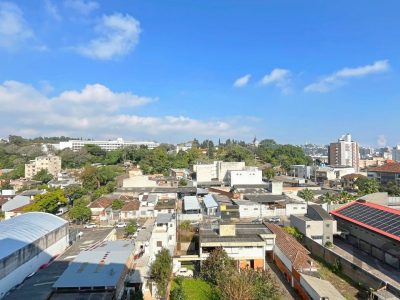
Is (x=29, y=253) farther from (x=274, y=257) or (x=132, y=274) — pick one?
(x=274, y=257)

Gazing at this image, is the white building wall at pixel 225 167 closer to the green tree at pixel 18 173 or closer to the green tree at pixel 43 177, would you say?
the green tree at pixel 43 177

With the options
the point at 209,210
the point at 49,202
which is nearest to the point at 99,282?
the point at 209,210

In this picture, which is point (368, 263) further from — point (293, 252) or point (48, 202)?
point (48, 202)

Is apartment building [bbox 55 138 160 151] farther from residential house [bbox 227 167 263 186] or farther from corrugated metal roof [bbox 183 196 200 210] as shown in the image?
corrugated metal roof [bbox 183 196 200 210]

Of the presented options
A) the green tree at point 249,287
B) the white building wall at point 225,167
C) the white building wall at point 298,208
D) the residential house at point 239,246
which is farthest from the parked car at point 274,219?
the white building wall at point 225,167

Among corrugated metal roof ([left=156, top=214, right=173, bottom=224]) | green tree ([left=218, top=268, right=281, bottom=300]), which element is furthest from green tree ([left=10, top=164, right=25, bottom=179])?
green tree ([left=218, top=268, right=281, bottom=300])
